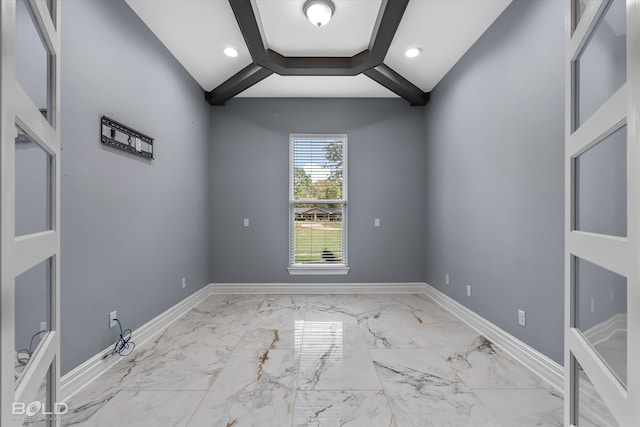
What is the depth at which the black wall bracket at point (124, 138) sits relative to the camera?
2.01 metres

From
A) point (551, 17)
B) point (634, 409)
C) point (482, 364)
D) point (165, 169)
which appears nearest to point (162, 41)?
point (165, 169)

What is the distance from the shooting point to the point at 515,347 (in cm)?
217

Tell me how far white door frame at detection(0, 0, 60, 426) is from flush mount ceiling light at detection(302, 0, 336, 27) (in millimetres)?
1868

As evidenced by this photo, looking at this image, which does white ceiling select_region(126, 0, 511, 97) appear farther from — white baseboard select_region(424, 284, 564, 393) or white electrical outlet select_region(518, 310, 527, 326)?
white baseboard select_region(424, 284, 564, 393)

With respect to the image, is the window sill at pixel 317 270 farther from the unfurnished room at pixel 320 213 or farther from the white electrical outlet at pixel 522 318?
the white electrical outlet at pixel 522 318

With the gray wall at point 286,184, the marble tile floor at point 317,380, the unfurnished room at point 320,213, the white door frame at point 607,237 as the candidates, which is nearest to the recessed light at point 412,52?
the unfurnished room at point 320,213

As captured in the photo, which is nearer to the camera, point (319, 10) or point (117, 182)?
point (117, 182)

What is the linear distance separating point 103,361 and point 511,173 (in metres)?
3.41

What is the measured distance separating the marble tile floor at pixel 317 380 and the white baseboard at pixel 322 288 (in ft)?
3.39

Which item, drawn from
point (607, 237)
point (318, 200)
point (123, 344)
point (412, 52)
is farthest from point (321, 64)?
point (123, 344)

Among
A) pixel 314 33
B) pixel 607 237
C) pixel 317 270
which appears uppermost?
pixel 314 33

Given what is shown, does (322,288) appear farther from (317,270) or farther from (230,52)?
(230,52)

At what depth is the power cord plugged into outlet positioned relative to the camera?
212cm

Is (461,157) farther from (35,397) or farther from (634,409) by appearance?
(35,397)
